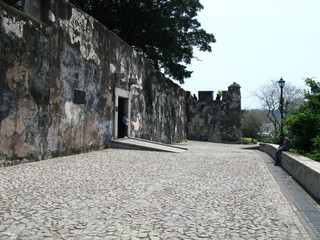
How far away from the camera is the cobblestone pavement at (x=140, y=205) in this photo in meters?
3.01

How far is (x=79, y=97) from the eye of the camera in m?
9.28

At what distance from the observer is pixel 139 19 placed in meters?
20.4

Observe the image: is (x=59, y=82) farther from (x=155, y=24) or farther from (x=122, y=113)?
(x=155, y=24)

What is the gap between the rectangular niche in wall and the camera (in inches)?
358

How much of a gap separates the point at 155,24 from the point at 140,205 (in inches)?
701

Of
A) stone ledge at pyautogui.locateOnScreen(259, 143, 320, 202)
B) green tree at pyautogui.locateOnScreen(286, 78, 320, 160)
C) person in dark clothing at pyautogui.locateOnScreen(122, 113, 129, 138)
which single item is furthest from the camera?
person in dark clothing at pyautogui.locateOnScreen(122, 113, 129, 138)

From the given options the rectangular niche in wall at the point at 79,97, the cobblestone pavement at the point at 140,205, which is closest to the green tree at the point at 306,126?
the cobblestone pavement at the point at 140,205

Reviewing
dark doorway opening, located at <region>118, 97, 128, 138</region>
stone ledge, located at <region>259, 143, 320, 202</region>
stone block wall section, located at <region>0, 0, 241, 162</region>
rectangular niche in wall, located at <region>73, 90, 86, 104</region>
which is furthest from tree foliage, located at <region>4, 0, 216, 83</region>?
stone ledge, located at <region>259, 143, 320, 202</region>

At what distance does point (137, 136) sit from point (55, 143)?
603 centimetres

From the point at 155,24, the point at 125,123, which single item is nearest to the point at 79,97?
the point at 125,123

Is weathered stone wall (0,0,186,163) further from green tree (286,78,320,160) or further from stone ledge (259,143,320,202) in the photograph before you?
green tree (286,78,320,160)

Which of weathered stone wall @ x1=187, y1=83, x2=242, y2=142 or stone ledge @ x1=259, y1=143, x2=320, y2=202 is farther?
weathered stone wall @ x1=187, y1=83, x2=242, y2=142

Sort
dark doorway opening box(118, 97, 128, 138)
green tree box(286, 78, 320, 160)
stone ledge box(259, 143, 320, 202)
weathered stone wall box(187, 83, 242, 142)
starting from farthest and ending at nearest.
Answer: weathered stone wall box(187, 83, 242, 142) < dark doorway opening box(118, 97, 128, 138) < green tree box(286, 78, 320, 160) < stone ledge box(259, 143, 320, 202)

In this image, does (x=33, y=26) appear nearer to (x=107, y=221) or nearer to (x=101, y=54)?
(x=101, y=54)
